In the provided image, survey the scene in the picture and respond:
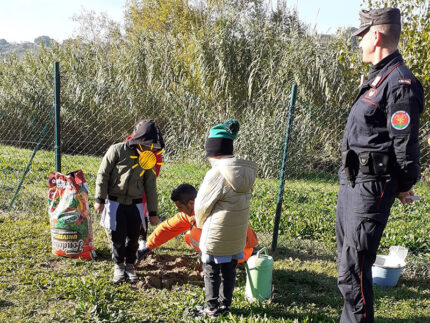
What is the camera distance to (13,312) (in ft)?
10.5

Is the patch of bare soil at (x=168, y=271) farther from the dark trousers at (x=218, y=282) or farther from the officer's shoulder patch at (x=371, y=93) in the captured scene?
the officer's shoulder patch at (x=371, y=93)

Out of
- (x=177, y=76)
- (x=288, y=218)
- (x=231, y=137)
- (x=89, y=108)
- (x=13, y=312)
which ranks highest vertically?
(x=177, y=76)

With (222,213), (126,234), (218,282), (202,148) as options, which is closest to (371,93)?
(222,213)

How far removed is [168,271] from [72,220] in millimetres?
1140

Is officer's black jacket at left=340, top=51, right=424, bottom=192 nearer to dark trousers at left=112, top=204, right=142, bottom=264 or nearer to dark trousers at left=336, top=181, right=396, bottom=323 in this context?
dark trousers at left=336, top=181, right=396, bottom=323

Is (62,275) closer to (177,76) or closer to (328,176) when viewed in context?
(328,176)

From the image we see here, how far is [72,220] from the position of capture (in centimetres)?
425

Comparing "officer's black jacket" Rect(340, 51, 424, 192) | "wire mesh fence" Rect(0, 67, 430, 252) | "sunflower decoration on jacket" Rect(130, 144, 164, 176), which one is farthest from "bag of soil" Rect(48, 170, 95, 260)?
"officer's black jacket" Rect(340, 51, 424, 192)

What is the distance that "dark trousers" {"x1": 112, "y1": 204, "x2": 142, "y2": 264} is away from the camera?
12.5ft

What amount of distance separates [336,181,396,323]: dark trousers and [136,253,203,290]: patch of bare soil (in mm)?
1534

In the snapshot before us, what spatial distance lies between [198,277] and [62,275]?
1281 millimetres

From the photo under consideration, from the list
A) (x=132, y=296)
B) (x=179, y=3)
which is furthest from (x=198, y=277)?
(x=179, y=3)

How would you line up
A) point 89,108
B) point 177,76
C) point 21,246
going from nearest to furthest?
point 21,246 < point 89,108 < point 177,76

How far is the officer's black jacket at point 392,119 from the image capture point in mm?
2441
